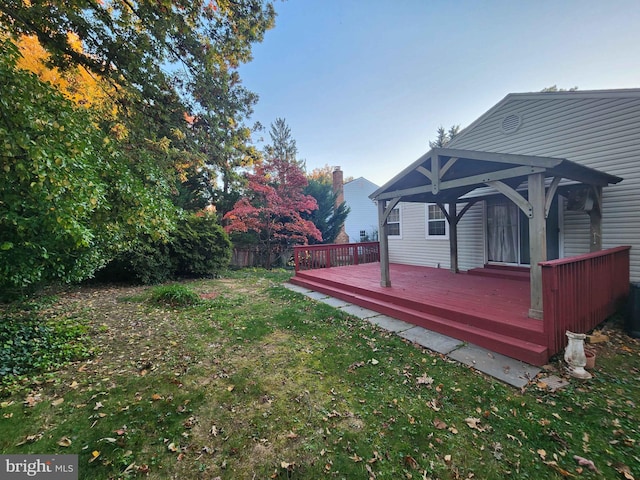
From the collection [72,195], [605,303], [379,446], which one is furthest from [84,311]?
[605,303]

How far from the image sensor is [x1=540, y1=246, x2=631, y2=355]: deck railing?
313cm

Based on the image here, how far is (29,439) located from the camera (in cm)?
200

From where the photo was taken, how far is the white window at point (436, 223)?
8327mm

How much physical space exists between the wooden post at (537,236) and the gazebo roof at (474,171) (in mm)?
242

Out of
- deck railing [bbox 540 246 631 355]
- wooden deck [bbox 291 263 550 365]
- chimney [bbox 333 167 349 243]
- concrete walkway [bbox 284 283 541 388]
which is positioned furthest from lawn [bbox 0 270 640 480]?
chimney [bbox 333 167 349 243]

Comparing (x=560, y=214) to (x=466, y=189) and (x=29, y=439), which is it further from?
(x=29, y=439)

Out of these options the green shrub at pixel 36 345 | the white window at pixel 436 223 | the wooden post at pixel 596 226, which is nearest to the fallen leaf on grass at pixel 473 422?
the green shrub at pixel 36 345

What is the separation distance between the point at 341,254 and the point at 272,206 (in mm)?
4126

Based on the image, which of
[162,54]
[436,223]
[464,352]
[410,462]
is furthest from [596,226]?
[162,54]

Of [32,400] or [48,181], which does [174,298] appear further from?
[48,181]

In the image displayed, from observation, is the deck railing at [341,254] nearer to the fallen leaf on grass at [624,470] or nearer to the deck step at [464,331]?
the deck step at [464,331]

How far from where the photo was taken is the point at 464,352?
3.47 m

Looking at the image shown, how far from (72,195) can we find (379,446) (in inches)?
143

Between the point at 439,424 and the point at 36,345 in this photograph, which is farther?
the point at 36,345
